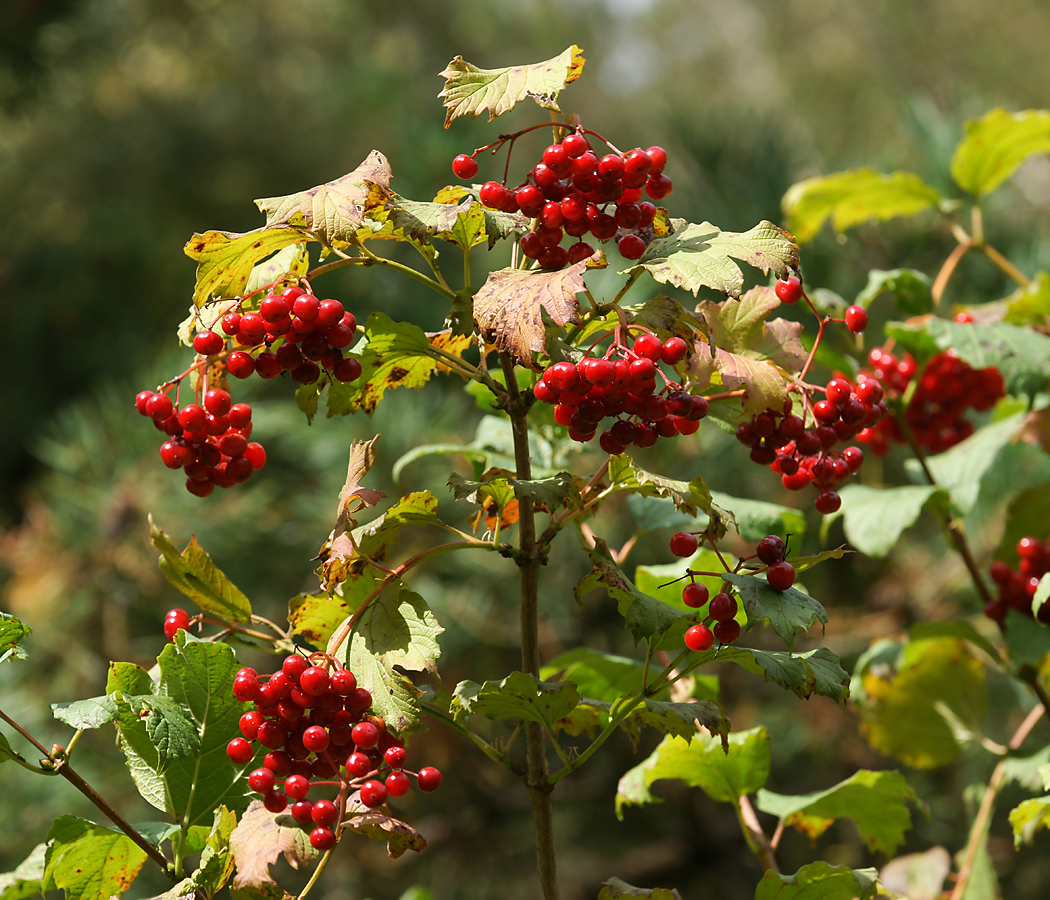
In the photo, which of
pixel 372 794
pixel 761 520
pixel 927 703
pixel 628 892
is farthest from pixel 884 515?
pixel 372 794

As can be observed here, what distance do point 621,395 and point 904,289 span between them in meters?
0.49

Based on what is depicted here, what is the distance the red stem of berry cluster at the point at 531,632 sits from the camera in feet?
1.54

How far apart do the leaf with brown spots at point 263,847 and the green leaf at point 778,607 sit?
23 cm

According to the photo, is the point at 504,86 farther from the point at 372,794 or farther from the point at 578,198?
the point at 372,794

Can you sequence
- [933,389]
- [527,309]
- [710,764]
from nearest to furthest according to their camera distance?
[527,309], [710,764], [933,389]

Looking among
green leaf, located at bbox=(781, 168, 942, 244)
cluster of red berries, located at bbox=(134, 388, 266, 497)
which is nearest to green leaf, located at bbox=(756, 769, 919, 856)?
cluster of red berries, located at bbox=(134, 388, 266, 497)

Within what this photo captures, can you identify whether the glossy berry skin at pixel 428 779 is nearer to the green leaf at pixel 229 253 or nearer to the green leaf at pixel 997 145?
the green leaf at pixel 229 253

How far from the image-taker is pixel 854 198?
95 cm

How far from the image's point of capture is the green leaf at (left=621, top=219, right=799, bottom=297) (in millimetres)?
407

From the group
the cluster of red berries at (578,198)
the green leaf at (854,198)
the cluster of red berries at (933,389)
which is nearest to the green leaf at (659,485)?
the cluster of red berries at (578,198)

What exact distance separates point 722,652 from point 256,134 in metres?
2.35

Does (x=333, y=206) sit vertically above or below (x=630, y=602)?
above

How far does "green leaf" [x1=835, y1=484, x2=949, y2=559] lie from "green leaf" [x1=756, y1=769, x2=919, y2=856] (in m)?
0.16

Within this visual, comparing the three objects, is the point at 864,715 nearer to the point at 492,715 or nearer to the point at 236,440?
the point at 492,715
